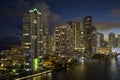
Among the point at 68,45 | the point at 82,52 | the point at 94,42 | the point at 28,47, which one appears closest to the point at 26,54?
the point at 28,47

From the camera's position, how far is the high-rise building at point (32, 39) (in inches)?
1433

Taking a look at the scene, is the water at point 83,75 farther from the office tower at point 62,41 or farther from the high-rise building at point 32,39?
the office tower at point 62,41

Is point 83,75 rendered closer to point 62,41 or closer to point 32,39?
point 32,39

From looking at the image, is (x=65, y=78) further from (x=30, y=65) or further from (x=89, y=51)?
(x=89, y=51)

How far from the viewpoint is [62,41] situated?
58.0m

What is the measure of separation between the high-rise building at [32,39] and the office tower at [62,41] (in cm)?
1598

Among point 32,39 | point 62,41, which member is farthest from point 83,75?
point 62,41

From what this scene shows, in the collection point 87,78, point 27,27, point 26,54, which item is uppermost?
point 27,27

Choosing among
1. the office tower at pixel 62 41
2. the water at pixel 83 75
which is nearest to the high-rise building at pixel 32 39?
the water at pixel 83 75

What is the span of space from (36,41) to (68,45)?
2149 centimetres

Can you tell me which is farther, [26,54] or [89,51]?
[89,51]

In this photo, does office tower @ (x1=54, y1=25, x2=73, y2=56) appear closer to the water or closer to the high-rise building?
the high-rise building

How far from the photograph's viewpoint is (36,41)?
39.4m

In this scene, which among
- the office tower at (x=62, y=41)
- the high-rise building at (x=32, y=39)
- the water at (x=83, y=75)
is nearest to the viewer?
the water at (x=83, y=75)
